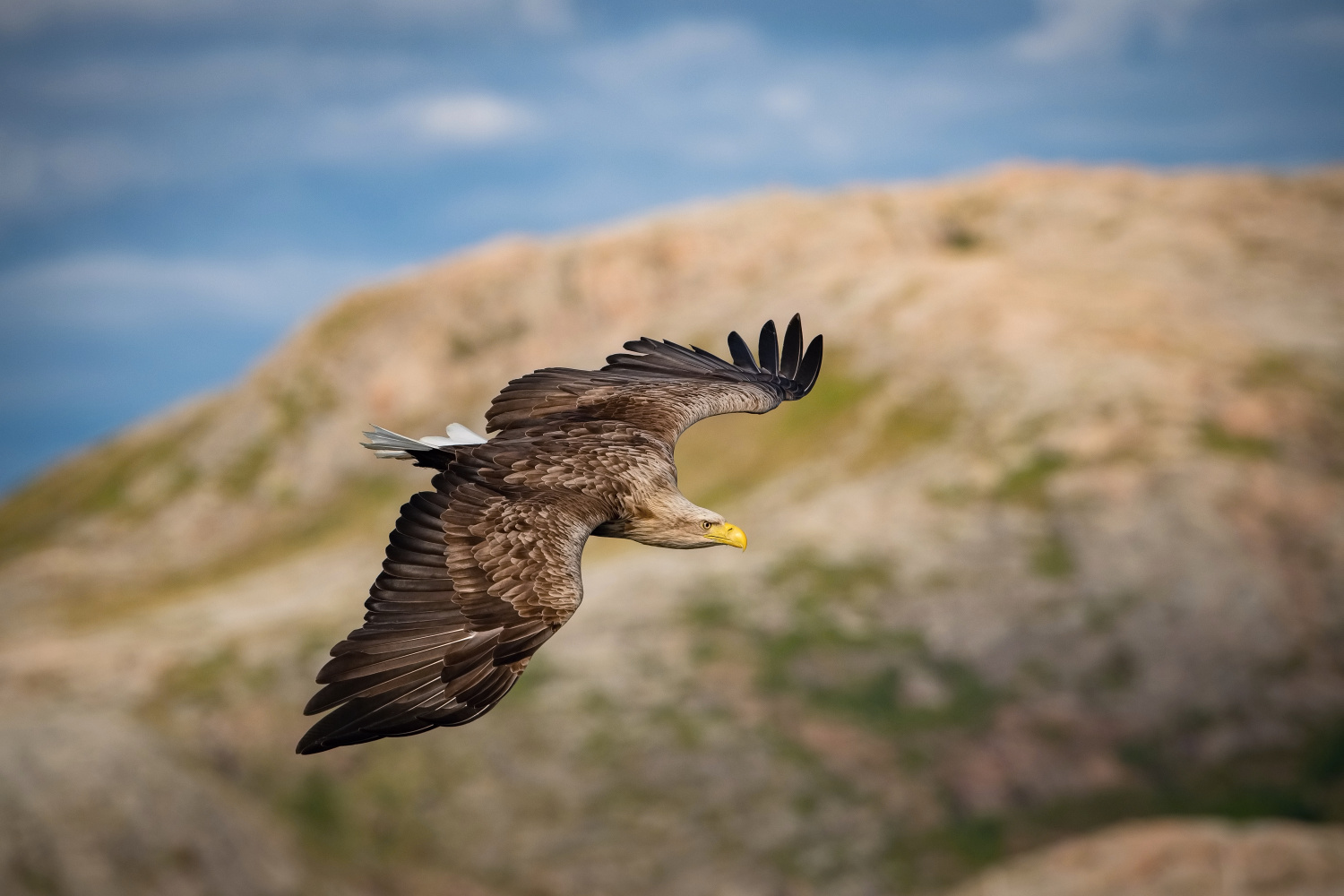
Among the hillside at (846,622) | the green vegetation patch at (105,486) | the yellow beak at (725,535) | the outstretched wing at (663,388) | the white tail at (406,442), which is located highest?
the green vegetation patch at (105,486)

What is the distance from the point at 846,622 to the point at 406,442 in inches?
1432

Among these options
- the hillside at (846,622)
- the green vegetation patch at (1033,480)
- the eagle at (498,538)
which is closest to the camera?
the eagle at (498,538)

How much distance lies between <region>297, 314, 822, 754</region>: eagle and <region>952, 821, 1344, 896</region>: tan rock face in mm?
23921

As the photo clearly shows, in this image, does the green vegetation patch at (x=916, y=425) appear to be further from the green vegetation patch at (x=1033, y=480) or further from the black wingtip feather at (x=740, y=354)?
the black wingtip feather at (x=740, y=354)

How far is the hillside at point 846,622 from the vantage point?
4059 centimetres

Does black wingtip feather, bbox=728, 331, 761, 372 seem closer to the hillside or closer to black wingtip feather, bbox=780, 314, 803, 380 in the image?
black wingtip feather, bbox=780, 314, 803, 380

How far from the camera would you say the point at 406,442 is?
1331cm

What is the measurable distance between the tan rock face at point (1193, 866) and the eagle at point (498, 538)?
23921 millimetres

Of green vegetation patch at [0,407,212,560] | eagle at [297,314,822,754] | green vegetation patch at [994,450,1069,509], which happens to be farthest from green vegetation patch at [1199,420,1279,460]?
→ green vegetation patch at [0,407,212,560]

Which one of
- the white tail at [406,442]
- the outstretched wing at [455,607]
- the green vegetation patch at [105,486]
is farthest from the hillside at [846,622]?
the outstretched wing at [455,607]

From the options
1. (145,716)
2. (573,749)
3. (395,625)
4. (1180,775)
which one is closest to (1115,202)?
(1180,775)

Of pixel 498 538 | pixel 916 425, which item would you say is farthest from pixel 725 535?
pixel 916 425

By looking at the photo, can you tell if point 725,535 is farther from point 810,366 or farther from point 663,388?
point 810,366

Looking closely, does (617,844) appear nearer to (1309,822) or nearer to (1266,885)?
(1266,885)
